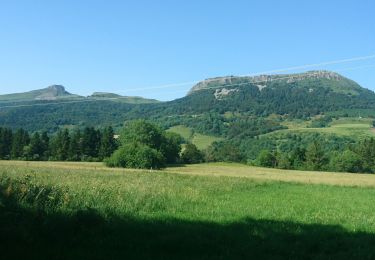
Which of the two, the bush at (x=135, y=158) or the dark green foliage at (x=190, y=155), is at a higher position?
the bush at (x=135, y=158)

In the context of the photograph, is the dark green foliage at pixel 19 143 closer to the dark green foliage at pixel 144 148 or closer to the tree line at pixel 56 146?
the tree line at pixel 56 146

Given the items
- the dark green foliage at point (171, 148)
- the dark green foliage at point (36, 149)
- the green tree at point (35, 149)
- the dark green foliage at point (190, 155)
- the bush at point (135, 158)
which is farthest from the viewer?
the dark green foliage at point (190, 155)

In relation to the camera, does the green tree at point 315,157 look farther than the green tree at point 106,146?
Yes

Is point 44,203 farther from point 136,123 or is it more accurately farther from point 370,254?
point 136,123

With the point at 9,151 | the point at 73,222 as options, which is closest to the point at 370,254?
the point at 73,222

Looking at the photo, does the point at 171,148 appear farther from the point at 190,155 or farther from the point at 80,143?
the point at 80,143

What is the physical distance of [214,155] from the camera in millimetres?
146375

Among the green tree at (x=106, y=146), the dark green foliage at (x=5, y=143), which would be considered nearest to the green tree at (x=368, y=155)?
the green tree at (x=106, y=146)

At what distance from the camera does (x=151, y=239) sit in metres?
10.8

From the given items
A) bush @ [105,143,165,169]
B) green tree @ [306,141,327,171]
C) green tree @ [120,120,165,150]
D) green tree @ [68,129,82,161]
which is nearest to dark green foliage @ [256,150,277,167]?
green tree @ [306,141,327,171]

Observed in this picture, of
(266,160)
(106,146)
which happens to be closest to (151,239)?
(106,146)

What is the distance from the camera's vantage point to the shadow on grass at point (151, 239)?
29.8ft

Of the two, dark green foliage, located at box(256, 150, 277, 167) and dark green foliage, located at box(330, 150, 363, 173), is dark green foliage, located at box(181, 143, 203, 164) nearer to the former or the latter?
dark green foliage, located at box(256, 150, 277, 167)

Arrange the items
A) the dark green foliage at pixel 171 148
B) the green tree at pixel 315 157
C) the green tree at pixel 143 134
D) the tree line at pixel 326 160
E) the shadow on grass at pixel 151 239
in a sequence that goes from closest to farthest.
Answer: the shadow on grass at pixel 151 239
the green tree at pixel 143 134
the dark green foliage at pixel 171 148
the green tree at pixel 315 157
the tree line at pixel 326 160
